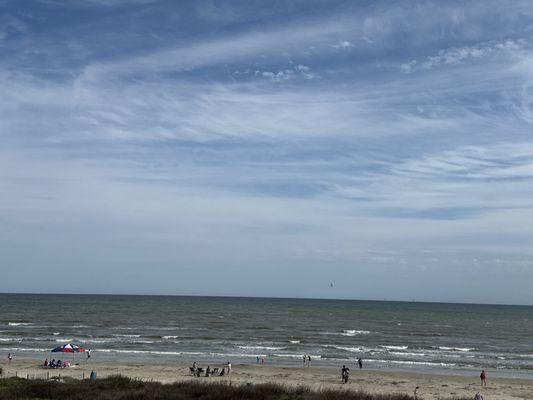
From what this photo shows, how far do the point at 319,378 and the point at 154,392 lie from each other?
19.9 metres

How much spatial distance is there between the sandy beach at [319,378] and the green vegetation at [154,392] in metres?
11.4

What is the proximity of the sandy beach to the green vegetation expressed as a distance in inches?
449

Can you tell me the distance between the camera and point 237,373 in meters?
38.9

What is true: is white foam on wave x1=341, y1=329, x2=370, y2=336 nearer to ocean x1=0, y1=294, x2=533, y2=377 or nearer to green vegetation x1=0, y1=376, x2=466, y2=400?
ocean x1=0, y1=294, x2=533, y2=377

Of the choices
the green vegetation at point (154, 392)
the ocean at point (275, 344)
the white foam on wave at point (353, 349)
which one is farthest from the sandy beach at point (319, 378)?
the white foam on wave at point (353, 349)

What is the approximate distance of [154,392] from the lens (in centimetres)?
1970

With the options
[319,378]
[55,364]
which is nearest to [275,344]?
[319,378]

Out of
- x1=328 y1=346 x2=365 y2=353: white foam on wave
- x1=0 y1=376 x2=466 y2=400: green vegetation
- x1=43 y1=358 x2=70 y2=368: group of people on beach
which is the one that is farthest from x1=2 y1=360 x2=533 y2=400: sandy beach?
x1=328 y1=346 x2=365 y2=353: white foam on wave

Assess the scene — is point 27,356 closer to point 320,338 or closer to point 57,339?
point 57,339

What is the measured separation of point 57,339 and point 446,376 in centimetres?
3986

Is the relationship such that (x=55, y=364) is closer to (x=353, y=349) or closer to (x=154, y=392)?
(x=154, y=392)

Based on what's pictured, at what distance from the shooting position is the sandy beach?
3353 cm

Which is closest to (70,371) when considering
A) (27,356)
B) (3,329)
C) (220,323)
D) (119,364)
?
(119,364)

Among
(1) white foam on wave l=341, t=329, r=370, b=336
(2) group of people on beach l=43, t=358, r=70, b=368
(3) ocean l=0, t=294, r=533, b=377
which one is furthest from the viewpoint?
(1) white foam on wave l=341, t=329, r=370, b=336
